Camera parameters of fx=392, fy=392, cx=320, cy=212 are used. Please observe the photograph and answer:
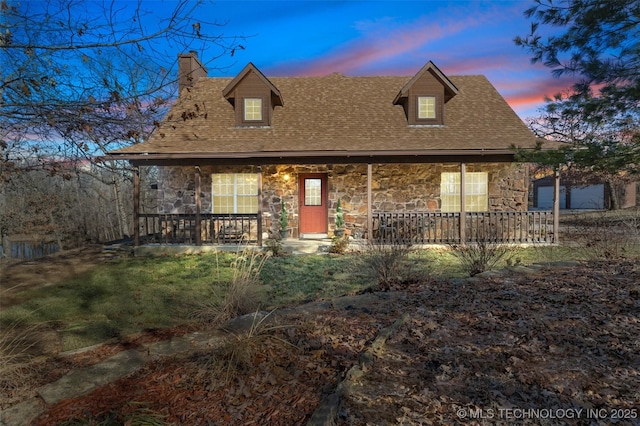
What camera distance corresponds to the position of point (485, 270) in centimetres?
705

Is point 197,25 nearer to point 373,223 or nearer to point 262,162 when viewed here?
point 262,162

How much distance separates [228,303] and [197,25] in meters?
3.17

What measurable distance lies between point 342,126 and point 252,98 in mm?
3350

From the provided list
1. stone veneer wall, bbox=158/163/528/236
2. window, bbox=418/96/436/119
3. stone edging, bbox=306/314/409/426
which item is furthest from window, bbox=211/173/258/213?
stone edging, bbox=306/314/409/426

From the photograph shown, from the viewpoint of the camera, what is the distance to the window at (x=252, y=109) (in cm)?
1386

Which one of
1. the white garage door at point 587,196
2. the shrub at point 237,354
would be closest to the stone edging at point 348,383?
the shrub at point 237,354

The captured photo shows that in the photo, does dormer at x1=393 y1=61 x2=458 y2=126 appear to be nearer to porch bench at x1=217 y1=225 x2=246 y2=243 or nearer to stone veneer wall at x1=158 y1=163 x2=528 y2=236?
stone veneer wall at x1=158 y1=163 x2=528 y2=236

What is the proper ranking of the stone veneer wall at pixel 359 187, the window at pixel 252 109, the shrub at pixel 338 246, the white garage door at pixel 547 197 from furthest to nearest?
the white garage door at pixel 547 197 → the window at pixel 252 109 → the stone veneer wall at pixel 359 187 → the shrub at pixel 338 246

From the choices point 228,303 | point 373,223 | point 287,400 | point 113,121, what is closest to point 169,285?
point 228,303

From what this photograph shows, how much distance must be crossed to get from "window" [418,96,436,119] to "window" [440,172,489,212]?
2.18 m

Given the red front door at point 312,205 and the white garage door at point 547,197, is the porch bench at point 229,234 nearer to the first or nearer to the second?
the red front door at point 312,205

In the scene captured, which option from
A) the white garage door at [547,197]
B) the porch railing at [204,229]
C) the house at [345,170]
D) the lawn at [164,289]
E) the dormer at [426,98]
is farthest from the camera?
the white garage door at [547,197]

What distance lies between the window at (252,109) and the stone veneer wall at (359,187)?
1.93 m

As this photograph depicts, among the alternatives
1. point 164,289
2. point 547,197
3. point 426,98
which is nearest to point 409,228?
point 426,98
